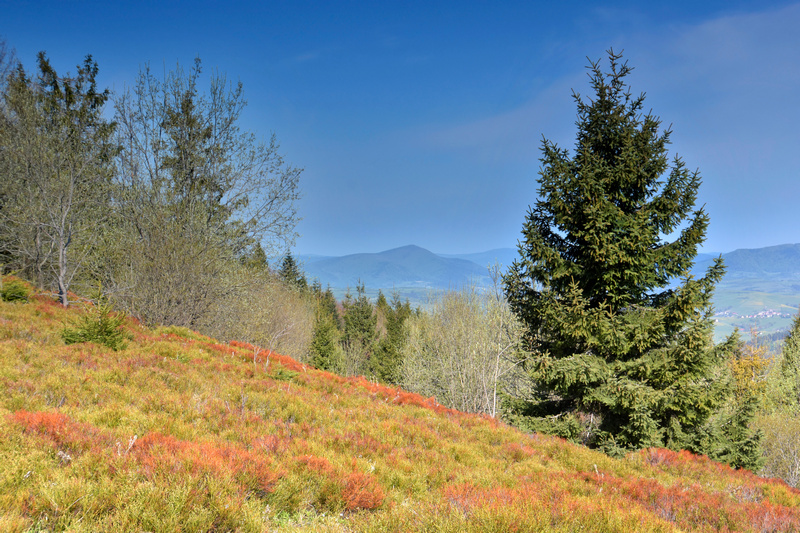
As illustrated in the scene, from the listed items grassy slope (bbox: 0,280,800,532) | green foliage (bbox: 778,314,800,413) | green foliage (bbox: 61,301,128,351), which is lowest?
green foliage (bbox: 778,314,800,413)

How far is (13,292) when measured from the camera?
10.7 meters

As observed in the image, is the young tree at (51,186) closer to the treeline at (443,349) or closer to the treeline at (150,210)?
the treeline at (150,210)

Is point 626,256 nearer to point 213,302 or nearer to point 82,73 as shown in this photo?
point 213,302

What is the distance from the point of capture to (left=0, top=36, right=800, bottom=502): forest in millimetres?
9250

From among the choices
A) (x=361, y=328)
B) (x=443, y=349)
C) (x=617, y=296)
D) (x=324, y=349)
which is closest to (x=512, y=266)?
(x=617, y=296)

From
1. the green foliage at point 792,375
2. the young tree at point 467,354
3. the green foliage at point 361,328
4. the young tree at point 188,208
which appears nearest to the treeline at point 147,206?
the young tree at point 188,208

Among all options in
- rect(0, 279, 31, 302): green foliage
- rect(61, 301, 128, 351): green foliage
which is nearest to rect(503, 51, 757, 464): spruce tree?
rect(61, 301, 128, 351): green foliage

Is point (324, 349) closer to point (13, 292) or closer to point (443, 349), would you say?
point (443, 349)

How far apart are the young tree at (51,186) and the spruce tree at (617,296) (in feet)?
48.7

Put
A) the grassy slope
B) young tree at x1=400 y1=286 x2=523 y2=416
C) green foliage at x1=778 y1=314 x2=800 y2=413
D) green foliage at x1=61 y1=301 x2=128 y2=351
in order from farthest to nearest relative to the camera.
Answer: green foliage at x1=778 y1=314 x2=800 y2=413
young tree at x1=400 y1=286 x2=523 y2=416
green foliage at x1=61 y1=301 x2=128 y2=351
the grassy slope

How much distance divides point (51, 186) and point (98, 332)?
8.33 metres

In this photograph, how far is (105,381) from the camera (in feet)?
19.8

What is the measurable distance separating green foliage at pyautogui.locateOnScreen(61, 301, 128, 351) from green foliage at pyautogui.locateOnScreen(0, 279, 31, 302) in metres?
4.40

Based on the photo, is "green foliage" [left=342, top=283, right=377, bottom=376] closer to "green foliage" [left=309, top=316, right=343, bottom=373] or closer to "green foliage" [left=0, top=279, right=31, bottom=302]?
"green foliage" [left=309, top=316, right=343, bottom=373]
